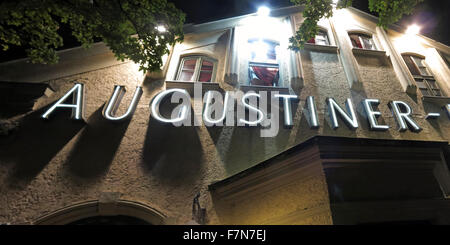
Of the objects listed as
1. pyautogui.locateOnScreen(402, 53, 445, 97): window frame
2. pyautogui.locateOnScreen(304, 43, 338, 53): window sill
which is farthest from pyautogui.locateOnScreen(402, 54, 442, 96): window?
pyautogui.locateOnScreen(304, 43, 338, 53): window sill

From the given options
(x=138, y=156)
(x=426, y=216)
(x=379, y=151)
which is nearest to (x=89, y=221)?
(x=138, y=156)

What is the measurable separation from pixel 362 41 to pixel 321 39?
70.3 inches

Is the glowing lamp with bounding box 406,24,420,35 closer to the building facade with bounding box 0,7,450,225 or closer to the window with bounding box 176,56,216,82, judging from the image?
the building facade with bounding box 0,7,450,225

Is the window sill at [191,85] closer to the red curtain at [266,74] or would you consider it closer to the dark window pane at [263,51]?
the red curtain at [266,74]

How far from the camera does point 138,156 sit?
546 centimetres

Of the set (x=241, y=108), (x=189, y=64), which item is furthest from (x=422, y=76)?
(x=189, y=64)

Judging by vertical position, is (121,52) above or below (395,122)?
above

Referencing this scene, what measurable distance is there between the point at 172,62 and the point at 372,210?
700cm

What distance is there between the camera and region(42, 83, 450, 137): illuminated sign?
6000 mm

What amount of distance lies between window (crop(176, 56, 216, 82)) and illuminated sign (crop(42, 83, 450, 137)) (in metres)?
0.93

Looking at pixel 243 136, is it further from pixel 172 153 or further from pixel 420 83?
pixel 420 83

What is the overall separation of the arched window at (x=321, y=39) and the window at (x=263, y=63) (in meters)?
1.54
